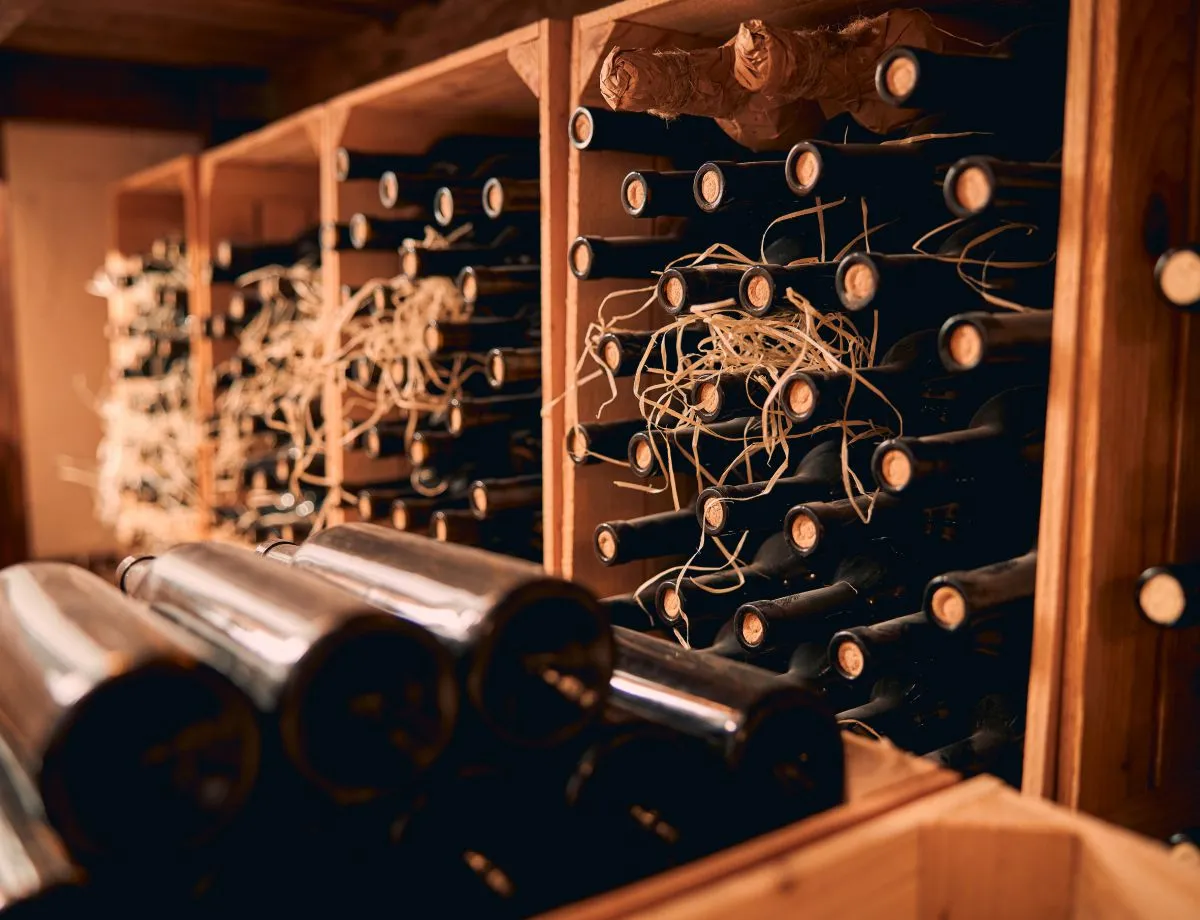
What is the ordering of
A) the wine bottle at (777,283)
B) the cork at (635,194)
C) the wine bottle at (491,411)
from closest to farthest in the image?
the wine bottle at (777,283)
the cork at (635,194)
the wine bottle at (491,411)

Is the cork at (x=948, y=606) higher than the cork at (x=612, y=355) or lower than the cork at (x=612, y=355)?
lower

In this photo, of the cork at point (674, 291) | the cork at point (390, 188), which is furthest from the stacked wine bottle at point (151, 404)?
the cork at point (674, 291)

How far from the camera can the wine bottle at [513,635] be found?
64 cm

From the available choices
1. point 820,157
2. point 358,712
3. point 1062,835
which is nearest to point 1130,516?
point 1062,835

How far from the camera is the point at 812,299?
110 centimetres

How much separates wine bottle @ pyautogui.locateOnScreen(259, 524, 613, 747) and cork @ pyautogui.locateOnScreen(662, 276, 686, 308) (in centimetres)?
49

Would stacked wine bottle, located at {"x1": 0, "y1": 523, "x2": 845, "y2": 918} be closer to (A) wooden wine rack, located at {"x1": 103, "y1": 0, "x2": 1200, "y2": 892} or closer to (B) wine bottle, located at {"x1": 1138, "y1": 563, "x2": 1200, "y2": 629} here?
(A) wooden wine rack, located at {"x1": 103, "y1": 0, "x2": 1200, "y2": 892}

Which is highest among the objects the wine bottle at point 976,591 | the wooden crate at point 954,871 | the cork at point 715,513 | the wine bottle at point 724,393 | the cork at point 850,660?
the wine bottle at point 724,393

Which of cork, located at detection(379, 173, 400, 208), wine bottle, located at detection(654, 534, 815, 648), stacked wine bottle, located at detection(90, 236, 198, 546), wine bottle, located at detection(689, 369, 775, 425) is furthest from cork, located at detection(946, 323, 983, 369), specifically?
stacked wine bottle, located at detection(90, 236, 198, 546)

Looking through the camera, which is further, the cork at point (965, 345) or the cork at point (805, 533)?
the cork at point (805, 533)

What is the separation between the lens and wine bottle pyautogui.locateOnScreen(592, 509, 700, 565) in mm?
1189

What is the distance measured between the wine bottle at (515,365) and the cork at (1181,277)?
833mm

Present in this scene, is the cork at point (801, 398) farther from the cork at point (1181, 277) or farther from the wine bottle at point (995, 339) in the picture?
the cork at point (1181, 277)

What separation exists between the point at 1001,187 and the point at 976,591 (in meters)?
0.32
